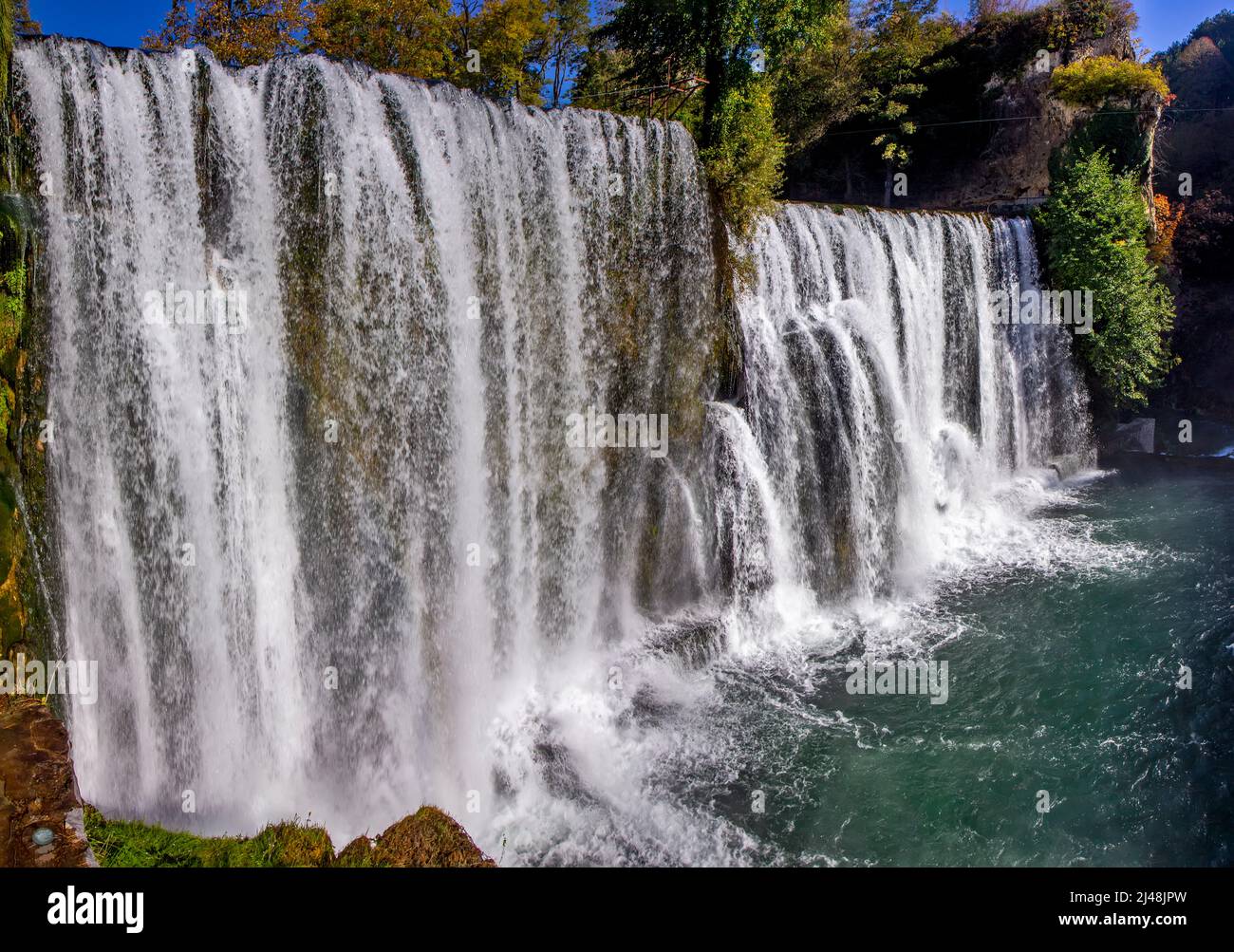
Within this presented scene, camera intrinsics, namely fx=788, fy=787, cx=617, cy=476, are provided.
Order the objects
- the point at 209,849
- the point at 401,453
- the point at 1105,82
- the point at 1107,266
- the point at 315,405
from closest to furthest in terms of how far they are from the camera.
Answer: the point at 209,849 → the point at 315,405 → the point at 401,453 → the point at 1107,266 → the point at 1105,82

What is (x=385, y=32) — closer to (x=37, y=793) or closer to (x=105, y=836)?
(x=105, y=836)

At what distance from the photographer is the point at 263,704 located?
7.57 m

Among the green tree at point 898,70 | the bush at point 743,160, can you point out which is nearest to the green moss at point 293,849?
the bush at point 743,160

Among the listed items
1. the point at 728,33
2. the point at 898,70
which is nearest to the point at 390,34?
the point at 728,33

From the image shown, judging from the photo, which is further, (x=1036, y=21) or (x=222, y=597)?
(x=1036, y=21)

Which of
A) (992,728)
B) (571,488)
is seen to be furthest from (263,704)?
(992,728)

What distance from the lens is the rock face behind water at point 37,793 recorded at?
4.42m

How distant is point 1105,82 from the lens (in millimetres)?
18891

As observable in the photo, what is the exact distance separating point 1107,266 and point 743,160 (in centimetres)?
1028

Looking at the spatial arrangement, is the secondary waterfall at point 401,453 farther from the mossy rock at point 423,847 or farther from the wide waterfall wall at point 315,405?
the mossy rock at point 423,847

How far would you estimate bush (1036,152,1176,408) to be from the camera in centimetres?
1692

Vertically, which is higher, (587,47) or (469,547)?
(587,47)
